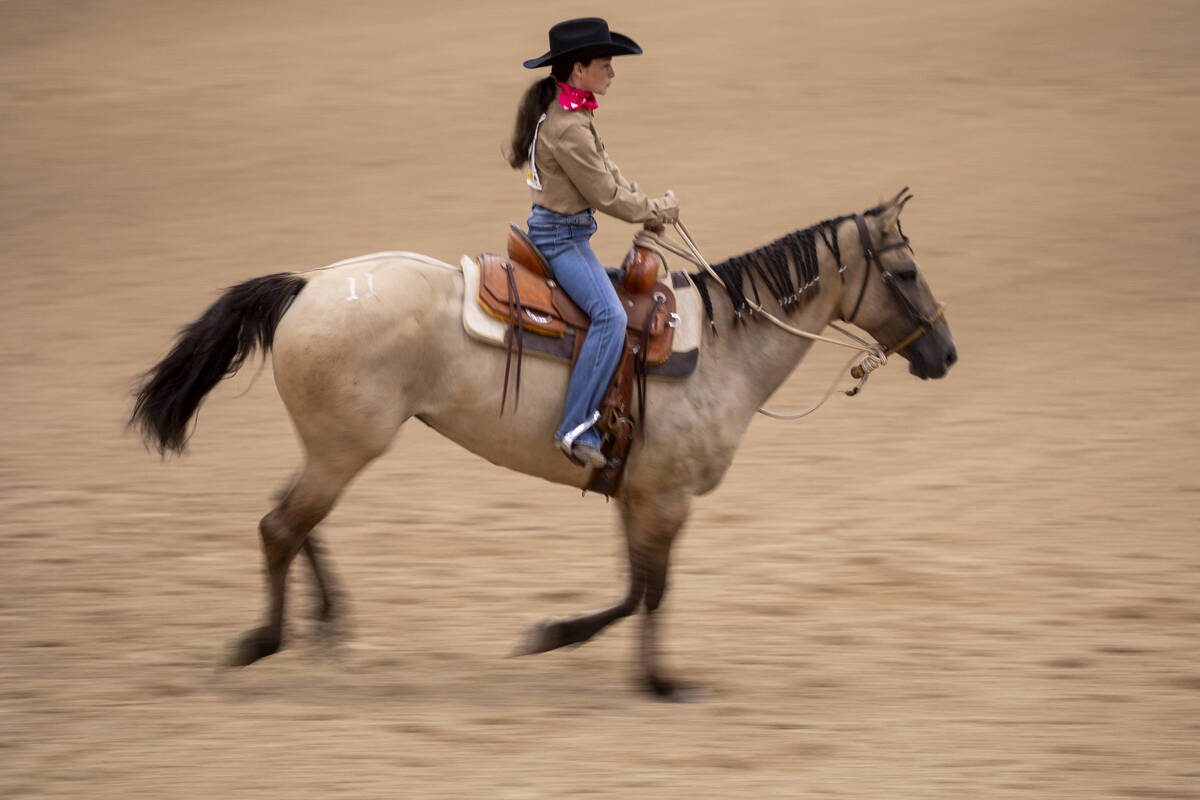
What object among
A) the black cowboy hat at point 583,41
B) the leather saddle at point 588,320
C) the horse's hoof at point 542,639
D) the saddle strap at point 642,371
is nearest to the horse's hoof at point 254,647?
the horse's hoof at point 542,639

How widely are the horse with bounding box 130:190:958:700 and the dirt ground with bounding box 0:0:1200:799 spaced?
30.1 inches

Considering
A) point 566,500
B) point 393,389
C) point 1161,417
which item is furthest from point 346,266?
point 1161,417

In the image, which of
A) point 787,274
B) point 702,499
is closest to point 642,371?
point 787,274

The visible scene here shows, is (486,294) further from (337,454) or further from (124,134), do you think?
(124,134)

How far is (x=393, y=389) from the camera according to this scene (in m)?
5.33

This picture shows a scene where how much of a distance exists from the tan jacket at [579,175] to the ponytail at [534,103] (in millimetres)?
51

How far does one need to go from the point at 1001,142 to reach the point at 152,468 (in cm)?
1078

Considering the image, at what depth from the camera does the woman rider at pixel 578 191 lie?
5.29m

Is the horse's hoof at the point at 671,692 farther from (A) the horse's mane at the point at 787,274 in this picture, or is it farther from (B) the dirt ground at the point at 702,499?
(A) the horse's mane at the point at 787,274

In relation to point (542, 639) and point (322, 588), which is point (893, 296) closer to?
point (542, 639)

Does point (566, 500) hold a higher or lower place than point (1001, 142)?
lower

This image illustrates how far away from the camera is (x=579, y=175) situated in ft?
17.4

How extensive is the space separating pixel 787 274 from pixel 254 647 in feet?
9.53

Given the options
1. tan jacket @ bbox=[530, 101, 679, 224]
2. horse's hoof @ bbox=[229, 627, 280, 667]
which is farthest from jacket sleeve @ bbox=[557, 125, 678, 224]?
horse's hoof @ bbox=[229, 627, 280, 667]
